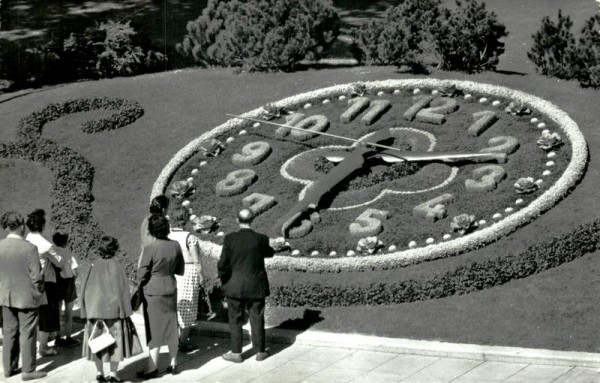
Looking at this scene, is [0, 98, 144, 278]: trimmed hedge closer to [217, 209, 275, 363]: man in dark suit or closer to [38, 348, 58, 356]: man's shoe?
[38, 348, 58, 356]: man's shoe

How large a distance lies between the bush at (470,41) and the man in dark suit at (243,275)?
8.42 m

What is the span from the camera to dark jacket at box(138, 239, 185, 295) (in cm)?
1193

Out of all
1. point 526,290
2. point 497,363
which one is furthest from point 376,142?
point 497,363

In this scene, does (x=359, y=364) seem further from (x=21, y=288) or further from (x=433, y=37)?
(x=433, y=37)

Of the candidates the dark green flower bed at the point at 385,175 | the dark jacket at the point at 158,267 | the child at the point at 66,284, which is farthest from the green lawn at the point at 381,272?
the child at the point at 66,284

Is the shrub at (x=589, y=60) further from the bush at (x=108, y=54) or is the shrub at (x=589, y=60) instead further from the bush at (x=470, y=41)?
the bush at (x=108, y=54)

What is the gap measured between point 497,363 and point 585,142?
5564 mm

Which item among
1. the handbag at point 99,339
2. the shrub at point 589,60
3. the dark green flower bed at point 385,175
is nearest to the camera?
the handbag at point 99,339

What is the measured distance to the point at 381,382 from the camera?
453 inches

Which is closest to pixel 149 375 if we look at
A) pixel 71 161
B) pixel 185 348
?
pixel 185 348

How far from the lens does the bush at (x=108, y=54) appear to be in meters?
23.2

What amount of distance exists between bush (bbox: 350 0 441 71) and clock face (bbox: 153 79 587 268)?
4.95ft

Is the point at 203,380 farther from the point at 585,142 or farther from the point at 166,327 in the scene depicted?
the point at 585,142

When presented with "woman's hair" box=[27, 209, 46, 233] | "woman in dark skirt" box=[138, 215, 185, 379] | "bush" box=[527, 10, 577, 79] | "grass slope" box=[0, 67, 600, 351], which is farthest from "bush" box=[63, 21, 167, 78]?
"woman in dark skirt" box=[138, 215, 185, 379]
